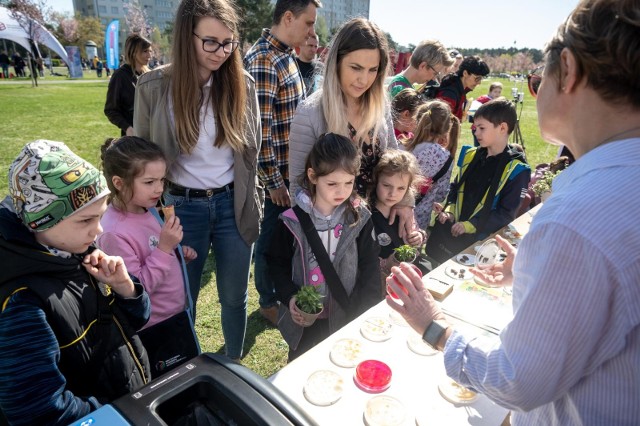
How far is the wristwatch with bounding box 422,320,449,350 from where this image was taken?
1.06 m

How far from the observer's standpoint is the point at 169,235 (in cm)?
181

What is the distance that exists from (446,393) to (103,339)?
1.13 metres

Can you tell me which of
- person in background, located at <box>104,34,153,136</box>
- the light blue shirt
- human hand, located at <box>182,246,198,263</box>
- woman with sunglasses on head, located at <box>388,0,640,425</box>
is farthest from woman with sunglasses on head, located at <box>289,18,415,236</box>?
person in background, located at <box>104,34,153,136</box>

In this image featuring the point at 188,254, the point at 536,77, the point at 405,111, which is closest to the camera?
the point at 536,77

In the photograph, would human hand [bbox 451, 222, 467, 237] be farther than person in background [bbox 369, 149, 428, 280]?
Yes

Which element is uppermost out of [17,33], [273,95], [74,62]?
[17,33]

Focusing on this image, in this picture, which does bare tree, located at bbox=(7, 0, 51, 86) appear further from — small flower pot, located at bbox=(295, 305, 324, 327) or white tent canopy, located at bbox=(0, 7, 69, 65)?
small flower pot, located at bbox=(295, 305, 324, 327)

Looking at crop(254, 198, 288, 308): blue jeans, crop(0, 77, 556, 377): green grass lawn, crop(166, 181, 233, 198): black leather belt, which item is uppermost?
crop(166, 181, 233, 198): black leather belt

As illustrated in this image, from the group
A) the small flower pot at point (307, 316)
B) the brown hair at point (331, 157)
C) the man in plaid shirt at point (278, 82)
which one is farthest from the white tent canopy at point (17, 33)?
the small flower pot at point (307, 316)

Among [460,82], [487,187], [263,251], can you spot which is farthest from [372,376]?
[460,82]

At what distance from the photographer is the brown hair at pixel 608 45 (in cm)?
70

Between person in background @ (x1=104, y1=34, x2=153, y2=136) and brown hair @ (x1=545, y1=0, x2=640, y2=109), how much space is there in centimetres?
422

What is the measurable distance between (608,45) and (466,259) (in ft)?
5.24

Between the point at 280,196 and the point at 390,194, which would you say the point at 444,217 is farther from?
the point at 280,196
